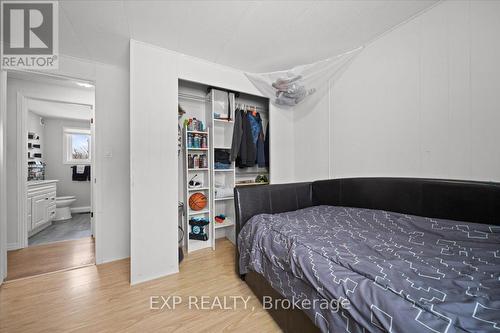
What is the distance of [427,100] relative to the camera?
142cm

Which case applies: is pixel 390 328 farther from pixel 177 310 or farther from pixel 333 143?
pixel 333 143

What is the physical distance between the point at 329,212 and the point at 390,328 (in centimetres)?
125

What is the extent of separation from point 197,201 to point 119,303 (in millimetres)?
1134

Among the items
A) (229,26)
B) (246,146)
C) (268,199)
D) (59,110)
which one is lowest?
(268,199)

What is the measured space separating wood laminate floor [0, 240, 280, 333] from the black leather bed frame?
0.67 ft

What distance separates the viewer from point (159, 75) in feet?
5.88

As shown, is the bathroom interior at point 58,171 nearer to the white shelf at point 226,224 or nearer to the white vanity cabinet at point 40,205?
the white vanity cabinet at point 40,205

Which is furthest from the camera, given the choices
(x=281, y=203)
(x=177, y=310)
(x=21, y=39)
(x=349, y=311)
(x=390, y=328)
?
(x=281, y=203)

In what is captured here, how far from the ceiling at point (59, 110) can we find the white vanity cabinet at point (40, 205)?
4.26 ft

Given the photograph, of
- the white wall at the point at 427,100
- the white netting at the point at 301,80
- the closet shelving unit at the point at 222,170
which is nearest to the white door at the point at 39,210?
the closet shelving unit at the point at 222,170

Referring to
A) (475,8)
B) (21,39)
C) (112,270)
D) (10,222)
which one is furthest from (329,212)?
(10,222)

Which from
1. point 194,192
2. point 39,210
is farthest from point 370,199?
point 39,210

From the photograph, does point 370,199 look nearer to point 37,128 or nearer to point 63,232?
point 63,232

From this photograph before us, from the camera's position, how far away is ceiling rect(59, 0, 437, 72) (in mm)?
1363
